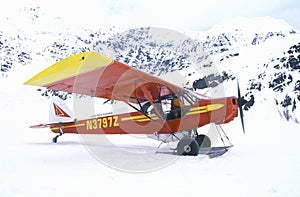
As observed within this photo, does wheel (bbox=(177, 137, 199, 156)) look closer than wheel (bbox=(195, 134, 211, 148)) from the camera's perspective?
Yes

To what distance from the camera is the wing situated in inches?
204

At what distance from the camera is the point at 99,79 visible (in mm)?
6480

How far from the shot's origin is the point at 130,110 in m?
8.12

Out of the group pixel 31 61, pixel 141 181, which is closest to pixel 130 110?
pixel 141 181

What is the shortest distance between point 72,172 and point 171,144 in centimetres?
457

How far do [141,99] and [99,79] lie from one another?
219cm

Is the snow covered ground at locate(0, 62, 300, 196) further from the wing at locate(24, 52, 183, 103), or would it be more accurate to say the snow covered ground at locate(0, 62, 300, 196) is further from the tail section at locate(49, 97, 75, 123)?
the tail section at locate(49, 97, 75, 123)

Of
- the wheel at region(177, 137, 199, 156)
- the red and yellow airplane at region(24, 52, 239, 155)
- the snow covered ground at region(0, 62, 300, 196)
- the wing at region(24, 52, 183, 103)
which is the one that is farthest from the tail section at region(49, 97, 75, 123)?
the wheel at region(177, 137, 199, 156)

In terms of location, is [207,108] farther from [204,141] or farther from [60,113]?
[60,113]

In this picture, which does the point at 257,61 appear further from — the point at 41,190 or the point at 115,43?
the point at 115,43

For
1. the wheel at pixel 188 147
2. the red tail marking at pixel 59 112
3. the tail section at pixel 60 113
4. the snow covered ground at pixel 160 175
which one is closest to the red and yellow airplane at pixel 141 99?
the wheel at pixel 188 147

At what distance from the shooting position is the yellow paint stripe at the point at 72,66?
505cm

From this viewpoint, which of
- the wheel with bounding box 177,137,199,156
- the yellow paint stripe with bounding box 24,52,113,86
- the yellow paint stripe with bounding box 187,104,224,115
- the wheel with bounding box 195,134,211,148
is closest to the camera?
the yellow paint stripe with bounding box 24,52,113,86

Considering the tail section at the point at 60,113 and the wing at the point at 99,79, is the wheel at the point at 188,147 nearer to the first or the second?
the wing at the point at 99,79
